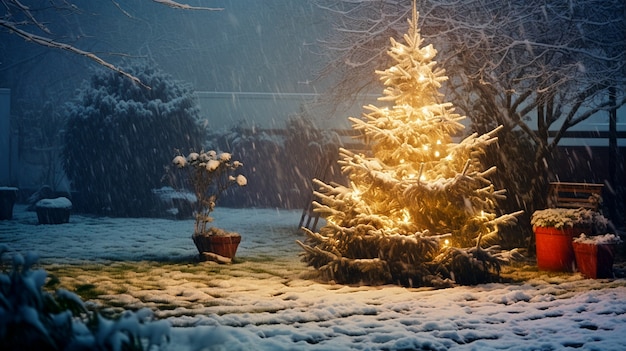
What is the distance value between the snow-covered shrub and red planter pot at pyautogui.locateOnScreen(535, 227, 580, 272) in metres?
10.6

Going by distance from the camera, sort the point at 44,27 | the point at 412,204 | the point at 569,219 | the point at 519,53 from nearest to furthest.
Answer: the point at 44,27 → the point at 412,204 → the point at 569,219 → the point at 519,53

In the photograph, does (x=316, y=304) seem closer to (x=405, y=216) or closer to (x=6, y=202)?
(x=405, y=216)

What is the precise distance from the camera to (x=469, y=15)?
11266mm

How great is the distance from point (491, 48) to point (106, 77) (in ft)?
34.6

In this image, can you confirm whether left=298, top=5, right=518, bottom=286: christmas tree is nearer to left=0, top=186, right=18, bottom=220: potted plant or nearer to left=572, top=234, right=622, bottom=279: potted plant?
left=572, top=234, right=622, bottom=279: potted plant

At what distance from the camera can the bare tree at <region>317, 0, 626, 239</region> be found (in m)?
10.6

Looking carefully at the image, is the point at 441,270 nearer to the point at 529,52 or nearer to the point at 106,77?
the point at 529,52

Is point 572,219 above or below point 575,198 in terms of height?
below

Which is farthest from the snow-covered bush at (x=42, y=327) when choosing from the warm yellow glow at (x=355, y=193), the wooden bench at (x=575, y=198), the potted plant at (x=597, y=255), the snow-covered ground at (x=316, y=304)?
the wooden bench at (x=575, y=198)

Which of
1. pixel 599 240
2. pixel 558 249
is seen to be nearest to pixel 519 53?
pixel 558 249

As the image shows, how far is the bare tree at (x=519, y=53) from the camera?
10633mm

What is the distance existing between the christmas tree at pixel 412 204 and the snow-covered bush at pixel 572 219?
923 millimetres

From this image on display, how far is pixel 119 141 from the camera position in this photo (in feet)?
54.7

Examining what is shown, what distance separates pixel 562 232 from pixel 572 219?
22 centimetres
